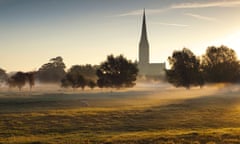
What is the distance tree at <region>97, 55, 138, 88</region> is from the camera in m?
108

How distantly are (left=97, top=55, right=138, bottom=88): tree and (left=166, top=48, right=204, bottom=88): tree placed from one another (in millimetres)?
10155

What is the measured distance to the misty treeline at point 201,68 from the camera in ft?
349

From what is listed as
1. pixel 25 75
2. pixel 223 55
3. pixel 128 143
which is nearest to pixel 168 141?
pixel 128 143

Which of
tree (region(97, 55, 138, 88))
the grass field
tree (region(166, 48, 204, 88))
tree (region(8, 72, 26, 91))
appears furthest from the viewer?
tree (region(8, 72, 26, 91))

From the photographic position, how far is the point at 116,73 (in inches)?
4284

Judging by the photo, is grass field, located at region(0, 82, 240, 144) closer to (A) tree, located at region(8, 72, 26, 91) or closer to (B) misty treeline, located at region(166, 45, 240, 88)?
(B) misty treeline, located at region(166, 45, 240, 88)

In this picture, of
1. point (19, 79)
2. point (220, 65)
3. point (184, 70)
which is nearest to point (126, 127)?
point (184, 70)

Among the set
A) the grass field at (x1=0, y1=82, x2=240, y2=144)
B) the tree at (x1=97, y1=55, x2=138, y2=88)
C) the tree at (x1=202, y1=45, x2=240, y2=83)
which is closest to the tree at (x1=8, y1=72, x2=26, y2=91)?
the tree at (x1=97, y1=55, x2=138, y2=88)

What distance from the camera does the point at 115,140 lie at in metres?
32.2

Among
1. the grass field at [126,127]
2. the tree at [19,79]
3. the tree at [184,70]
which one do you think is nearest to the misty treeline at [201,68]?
the tree at [184,70]

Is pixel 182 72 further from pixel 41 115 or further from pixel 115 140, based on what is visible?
pixel 115 140

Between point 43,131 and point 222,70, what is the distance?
3052 inches

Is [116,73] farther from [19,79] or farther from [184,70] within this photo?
[19,79]

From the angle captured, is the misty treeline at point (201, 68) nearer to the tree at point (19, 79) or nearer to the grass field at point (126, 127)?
the grass field at point (126, 127)
